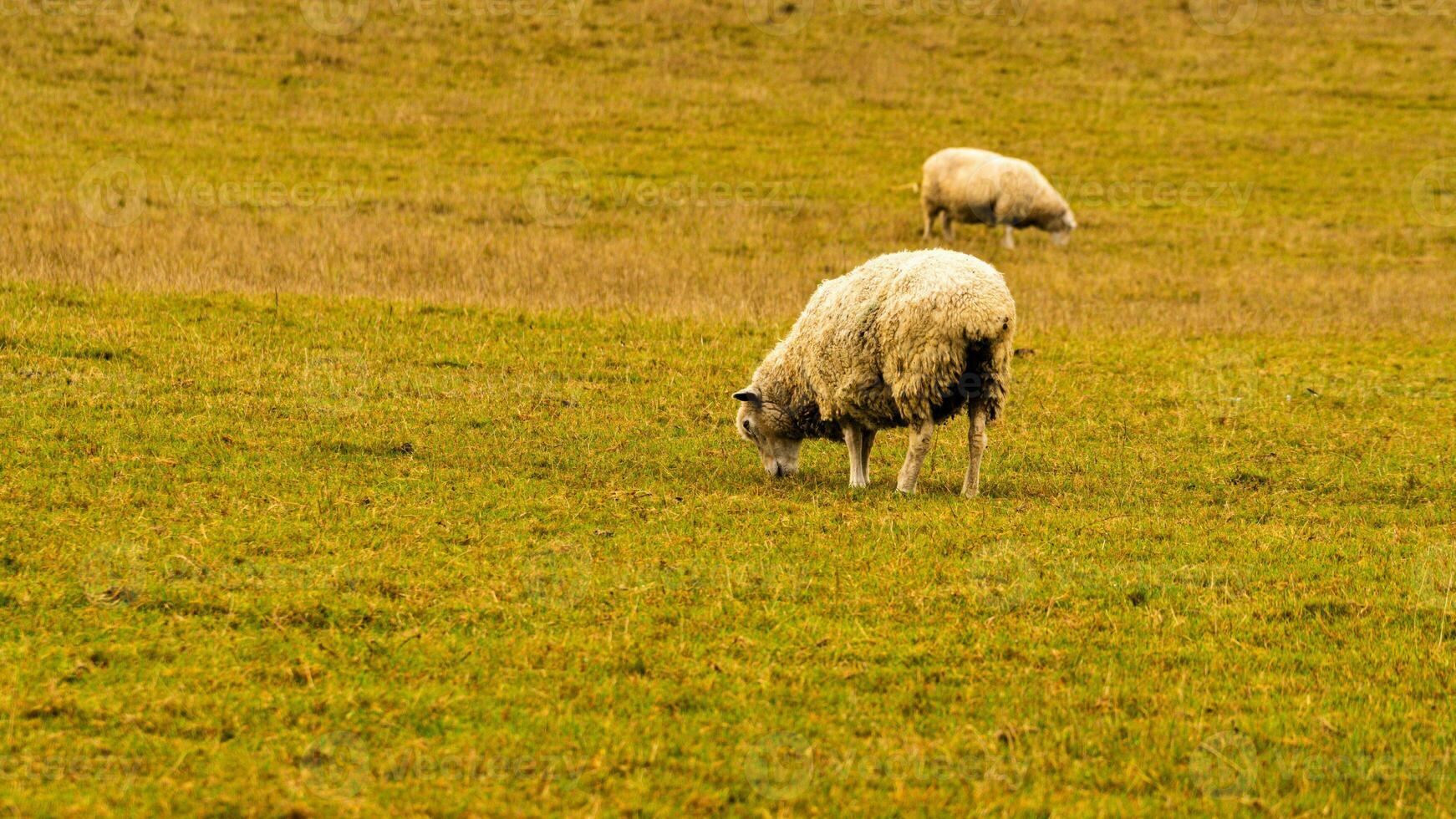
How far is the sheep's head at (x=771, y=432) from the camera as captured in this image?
1207 cm

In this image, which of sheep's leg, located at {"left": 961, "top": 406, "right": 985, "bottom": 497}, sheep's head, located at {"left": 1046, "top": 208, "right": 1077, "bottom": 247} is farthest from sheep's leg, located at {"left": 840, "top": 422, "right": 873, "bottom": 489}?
sheep's head, located at {"left": 1046, "top": 208, "right": 1077, "bottom": 247}

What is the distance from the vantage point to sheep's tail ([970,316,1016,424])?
34.0ft

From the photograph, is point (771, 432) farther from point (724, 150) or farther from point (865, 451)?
point (724, 150)

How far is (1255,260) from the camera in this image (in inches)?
1003

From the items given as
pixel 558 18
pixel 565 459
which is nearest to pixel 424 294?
pixel 565 459

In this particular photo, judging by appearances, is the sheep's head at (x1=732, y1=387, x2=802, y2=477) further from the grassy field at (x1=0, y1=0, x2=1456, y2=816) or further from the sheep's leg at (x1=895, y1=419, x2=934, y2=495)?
the sheep's leg at (x1=895, y1=419, x2=934, y2=495)

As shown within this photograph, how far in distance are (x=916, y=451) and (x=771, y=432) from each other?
5.96ft

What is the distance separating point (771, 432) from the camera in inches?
478

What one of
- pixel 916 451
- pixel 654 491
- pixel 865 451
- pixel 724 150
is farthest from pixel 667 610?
pixel 724 150

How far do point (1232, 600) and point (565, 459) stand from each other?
18.6 ft

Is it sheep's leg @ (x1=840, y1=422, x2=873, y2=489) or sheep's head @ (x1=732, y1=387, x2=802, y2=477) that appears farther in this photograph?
sheep's head @ (x1=732, y1=387, x2=802, y2=477)

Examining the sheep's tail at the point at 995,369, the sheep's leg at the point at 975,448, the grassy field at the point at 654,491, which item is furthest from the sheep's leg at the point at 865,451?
the sheep's tail at the point at 995,369

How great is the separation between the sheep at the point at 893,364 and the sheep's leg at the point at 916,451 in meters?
0.01

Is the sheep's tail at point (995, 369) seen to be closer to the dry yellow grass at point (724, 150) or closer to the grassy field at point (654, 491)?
the grassy field at point (654, 491)
